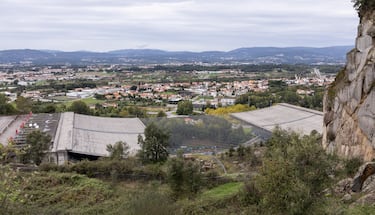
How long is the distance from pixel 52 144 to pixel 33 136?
4.50 meters

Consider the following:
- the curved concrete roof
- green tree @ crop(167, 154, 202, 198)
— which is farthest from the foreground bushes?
the curved concrete roof

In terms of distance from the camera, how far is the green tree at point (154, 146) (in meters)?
27.7

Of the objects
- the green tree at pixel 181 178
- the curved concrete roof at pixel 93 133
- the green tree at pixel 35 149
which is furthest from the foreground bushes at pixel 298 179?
the curved concrete roof at pixel 93 133

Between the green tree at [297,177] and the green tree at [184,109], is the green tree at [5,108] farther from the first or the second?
the green tree at [297,177]

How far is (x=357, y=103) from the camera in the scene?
69.1 feet

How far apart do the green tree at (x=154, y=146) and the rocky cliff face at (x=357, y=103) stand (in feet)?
36.7

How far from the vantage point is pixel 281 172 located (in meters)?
11.1

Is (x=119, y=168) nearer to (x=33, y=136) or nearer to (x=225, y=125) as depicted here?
(x=33, y=136)

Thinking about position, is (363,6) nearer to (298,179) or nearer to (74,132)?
(298,179)

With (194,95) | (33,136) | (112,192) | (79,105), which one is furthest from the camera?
(194,95)

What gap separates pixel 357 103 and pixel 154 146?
44.9 ft

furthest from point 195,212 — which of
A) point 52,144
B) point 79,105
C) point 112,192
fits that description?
point 79,105

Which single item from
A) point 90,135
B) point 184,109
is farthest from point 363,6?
point 184,109

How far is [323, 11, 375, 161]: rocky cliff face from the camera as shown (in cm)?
1978
